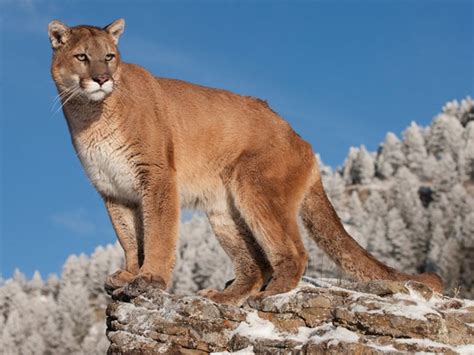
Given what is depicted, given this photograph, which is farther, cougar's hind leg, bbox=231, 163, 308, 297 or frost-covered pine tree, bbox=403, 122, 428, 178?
frost-covered pine tree, bbox=403, 122, 428, 178

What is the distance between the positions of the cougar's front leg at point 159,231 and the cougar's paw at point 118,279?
41cm

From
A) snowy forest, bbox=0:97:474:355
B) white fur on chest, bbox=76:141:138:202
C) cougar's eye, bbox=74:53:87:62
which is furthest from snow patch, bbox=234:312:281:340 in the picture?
snowy forest, bbox=0:97:474:355

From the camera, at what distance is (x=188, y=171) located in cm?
1158

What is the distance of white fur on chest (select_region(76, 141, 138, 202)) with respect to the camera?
36.2 ft

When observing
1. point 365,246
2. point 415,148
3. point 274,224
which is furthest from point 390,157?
point 274,224

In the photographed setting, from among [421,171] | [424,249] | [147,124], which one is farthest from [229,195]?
[421,171]

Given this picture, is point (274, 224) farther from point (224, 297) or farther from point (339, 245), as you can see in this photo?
point (224, 297)

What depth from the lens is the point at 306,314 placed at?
988 centimetres

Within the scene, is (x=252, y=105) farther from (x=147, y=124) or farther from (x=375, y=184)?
(x=375, y=184)

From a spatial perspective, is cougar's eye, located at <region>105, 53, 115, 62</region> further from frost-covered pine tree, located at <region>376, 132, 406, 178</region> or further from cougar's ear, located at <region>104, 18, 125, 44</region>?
frost-covered pine tree, located at <region>376, 132, 406, 178</region>

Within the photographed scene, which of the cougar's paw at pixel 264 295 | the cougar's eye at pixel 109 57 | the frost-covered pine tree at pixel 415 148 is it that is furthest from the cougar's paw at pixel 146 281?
the frost-covered pine tree at pixel 415 148

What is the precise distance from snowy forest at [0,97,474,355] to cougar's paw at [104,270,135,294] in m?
65.3

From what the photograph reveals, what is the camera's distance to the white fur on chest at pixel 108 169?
11039 millimetres

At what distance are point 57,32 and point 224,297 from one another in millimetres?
4638
